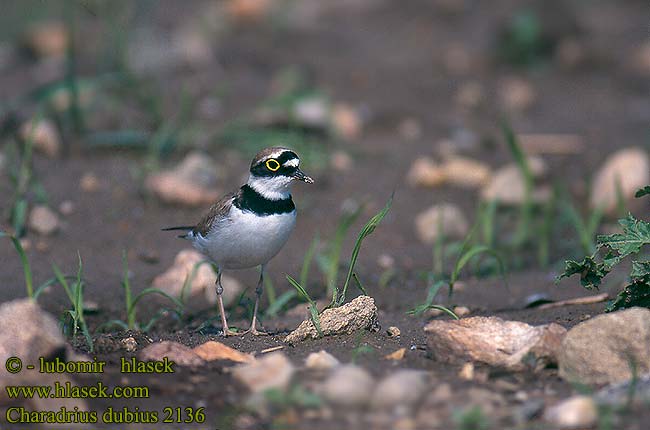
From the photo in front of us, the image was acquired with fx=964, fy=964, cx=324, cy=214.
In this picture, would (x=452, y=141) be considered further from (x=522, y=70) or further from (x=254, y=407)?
(x=254, y=407)

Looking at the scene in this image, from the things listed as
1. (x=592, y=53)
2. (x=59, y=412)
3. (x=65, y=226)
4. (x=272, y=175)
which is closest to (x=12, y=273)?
(x=65, y=226)

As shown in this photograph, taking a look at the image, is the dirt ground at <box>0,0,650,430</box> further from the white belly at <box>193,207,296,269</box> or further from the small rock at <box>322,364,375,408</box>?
the white belly at <box>193,207,296,269</box>

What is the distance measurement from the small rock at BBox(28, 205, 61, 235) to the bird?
169 centimetres

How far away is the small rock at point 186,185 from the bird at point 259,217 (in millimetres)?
1774

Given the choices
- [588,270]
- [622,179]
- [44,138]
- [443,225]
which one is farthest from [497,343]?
[44,138]

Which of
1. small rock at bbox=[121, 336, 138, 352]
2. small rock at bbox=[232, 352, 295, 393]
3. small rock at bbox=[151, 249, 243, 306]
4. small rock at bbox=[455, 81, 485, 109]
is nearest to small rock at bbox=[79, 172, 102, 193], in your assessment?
small rock at bbox=[151, 249, 243, 306]

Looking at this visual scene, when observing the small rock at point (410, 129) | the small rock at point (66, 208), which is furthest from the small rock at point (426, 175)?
the small rock at point (66, 208)

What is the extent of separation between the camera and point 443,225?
→ 264 inches

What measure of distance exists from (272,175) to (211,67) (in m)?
4.92

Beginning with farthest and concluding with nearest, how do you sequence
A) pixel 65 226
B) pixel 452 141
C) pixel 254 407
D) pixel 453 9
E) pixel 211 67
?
pixel 453 9, pixel 211 67, pixel 452 141, pixel 65 226, pixel 254 407

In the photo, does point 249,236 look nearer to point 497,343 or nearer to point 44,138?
point 497,343

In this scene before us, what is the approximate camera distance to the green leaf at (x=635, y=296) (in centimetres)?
418

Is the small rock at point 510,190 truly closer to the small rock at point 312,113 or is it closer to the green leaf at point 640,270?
the small rock at point 312,113

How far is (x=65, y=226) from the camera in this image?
6438 mm
